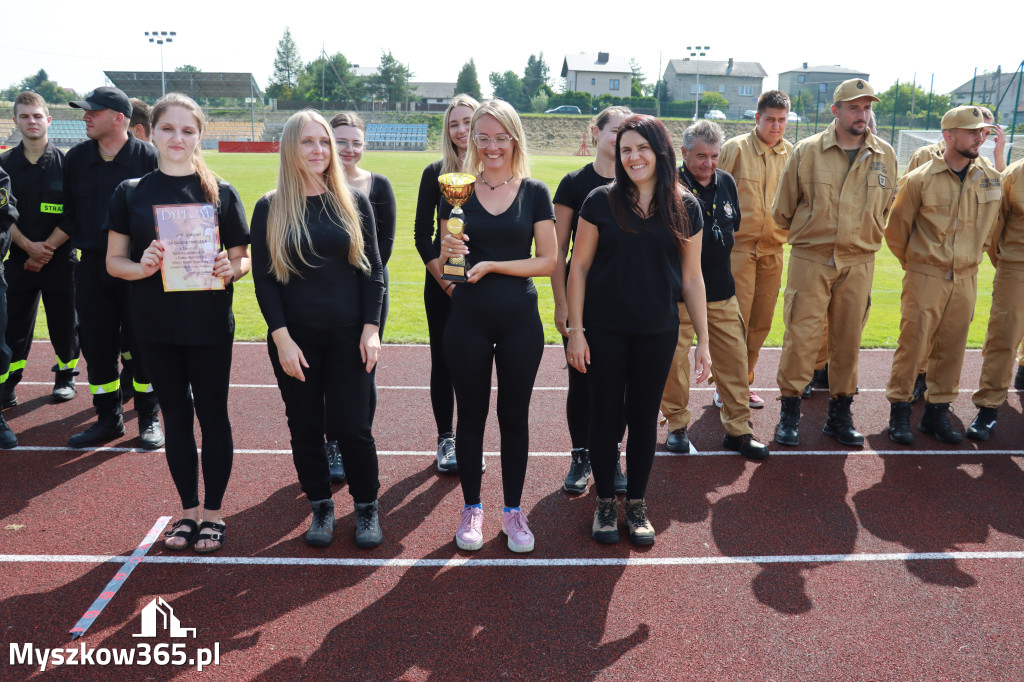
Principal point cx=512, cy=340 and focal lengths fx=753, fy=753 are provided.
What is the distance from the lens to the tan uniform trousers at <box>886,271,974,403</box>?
18.1ft

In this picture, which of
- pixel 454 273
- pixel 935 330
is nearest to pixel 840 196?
pixel 935 330

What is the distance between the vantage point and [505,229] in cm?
357

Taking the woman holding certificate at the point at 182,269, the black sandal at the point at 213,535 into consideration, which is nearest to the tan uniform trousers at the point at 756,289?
the woman holding certificate at the point at 182,269

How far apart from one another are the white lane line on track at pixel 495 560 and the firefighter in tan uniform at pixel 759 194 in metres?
2.17

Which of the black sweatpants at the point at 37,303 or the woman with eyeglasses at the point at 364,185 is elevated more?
the woman with eyeglasses at the point at 364,185

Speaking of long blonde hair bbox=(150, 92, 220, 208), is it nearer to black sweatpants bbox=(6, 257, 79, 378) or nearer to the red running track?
the red running track

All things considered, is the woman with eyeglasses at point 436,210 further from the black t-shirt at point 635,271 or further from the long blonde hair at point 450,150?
the black t-shirt at point 635,271

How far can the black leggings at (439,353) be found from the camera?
4576 millimetres

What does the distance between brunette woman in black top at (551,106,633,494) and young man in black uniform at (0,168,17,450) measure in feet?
12.5

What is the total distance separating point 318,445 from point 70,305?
11.8 ft

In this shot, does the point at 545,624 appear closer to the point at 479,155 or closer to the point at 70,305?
the point at 479,155

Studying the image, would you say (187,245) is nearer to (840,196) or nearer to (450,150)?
(450,150)

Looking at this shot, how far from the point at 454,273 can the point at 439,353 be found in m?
1.28

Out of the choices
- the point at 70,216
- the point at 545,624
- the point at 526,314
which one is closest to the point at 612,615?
the point at 545,624
